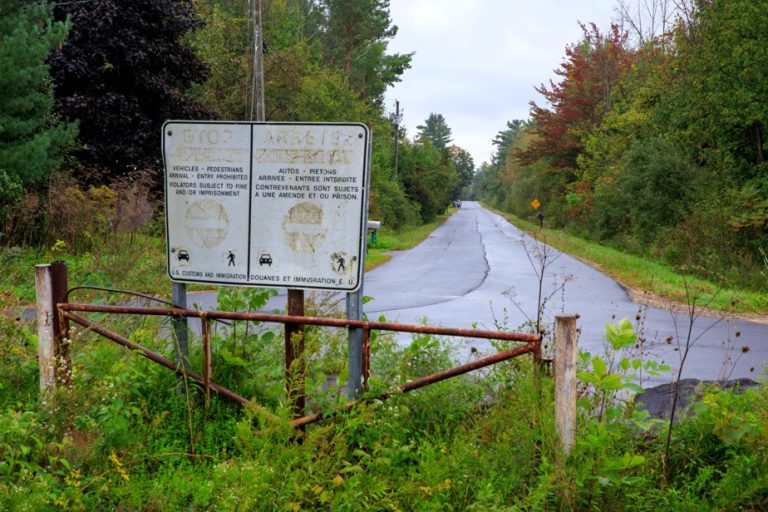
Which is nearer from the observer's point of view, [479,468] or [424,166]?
[479,468]

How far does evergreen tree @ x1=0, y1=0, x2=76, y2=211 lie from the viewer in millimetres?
17438

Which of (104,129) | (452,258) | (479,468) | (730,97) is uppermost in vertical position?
(730,97)

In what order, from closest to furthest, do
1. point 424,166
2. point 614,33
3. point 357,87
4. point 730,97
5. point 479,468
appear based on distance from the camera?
point 479,468
point 730,97
point 614,33
point 357,87
point 424,166

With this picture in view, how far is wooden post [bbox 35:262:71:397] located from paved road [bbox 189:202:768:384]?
10.7 ft

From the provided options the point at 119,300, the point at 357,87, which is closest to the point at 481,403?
the point at 119,300

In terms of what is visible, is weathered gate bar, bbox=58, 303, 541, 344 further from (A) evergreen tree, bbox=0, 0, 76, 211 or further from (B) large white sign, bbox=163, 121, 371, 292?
(A) evergreen tree, bbox=0, 0, 76, 211

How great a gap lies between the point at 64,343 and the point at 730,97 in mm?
21596

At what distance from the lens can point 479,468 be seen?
168 inches

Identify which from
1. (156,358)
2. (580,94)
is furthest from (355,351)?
(580,94)

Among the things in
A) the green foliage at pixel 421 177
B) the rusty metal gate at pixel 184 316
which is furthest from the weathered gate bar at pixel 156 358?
the green foliage at pixel 421 177

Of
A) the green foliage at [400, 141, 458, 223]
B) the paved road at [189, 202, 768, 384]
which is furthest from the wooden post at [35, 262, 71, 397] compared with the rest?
the green foliage at [400, 141, 458, 223]

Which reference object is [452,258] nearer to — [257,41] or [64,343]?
[257,41]

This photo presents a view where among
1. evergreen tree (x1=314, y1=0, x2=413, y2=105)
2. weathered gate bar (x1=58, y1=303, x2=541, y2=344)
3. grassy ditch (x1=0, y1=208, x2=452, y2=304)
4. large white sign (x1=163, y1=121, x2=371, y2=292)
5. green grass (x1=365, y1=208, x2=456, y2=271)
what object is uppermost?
evergreen tree (x1=314, y1=0, x2=413, y2=105)

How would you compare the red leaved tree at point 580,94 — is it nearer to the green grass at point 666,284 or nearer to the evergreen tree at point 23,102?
the green grass at point 666,284
